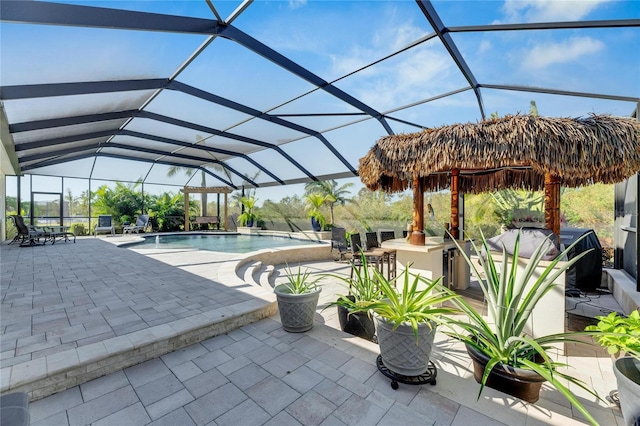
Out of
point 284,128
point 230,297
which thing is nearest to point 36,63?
point 230,297

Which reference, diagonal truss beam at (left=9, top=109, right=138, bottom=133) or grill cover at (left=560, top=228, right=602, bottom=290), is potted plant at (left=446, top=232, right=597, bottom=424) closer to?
grill cover at (left=560, top=228, right=602, bottom=290)

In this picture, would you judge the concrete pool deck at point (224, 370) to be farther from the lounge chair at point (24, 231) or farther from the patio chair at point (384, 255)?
the lounge chair at point (24, 231)

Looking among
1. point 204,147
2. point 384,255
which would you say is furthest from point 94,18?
point 204,147

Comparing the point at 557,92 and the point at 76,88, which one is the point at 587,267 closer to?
the point at 557,92

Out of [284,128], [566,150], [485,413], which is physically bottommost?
[485,413]

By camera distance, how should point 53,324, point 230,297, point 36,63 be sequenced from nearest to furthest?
point 53,324, point 230,297, point 36,63

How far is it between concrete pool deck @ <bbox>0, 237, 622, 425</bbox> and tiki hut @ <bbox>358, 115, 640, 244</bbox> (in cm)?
233

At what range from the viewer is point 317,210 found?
13.2 meters

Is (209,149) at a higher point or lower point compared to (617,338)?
higher

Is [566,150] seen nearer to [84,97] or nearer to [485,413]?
[485,413]

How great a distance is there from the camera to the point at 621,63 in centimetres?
424

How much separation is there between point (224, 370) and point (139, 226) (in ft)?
49.9

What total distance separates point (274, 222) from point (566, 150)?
48.0 ft

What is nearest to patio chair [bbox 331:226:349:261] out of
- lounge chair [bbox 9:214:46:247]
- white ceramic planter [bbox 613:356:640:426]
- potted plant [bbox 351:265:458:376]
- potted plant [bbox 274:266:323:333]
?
potted plant [bbox 274:266:323:333]
